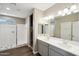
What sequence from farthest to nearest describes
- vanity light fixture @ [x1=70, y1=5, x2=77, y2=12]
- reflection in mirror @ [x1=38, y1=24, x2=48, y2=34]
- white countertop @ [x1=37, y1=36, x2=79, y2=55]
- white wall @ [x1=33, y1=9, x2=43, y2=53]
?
1. reflection in mirror @ [x1=38, y1=24, x2=48, y2=34]
2. white wall @ [x1=33, y1=9, x2=43, y2=53]
3. vanity light fixture @ [x1=70, y1=5, x2=77, y2=12]
4. white countertop @ [x1=37, y1=36, x2=79, y2=55]

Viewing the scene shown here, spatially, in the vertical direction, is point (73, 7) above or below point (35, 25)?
above

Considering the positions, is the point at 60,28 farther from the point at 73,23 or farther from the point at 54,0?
the point at 54,0

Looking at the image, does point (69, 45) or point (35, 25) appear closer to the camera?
point (69, 45)

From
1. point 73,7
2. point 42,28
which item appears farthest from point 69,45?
point 42,28

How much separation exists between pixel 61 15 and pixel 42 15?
116cm

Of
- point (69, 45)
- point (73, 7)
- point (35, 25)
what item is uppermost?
point (73, 7)

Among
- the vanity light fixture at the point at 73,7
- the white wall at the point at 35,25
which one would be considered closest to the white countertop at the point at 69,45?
the vanity light fixture at the point at 73,7

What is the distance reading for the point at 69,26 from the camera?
5.33 feet

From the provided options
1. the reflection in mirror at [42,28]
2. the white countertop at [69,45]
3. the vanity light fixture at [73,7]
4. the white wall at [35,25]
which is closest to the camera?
the white countertop at [69,45]

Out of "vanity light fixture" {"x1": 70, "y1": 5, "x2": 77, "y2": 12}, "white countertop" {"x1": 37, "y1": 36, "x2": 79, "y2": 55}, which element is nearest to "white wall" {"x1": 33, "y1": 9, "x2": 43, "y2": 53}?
"white countertop" {"x1": 37, "y1": 36, "x2": 79, "y2": 55}

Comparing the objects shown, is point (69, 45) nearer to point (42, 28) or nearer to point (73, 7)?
point (73, 7)

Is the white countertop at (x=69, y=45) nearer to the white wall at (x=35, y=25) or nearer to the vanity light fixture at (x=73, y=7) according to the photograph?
the vanity light fixture at (x=73, y=7)

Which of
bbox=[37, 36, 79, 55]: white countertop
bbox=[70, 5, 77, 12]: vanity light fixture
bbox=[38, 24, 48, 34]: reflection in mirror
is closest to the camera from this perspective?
bbox=[37, 36, 79, 55]: white countertop

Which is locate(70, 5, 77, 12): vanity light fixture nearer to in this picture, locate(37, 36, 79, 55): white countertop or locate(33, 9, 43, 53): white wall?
locate(37, 36, 79, 55): white countertop
